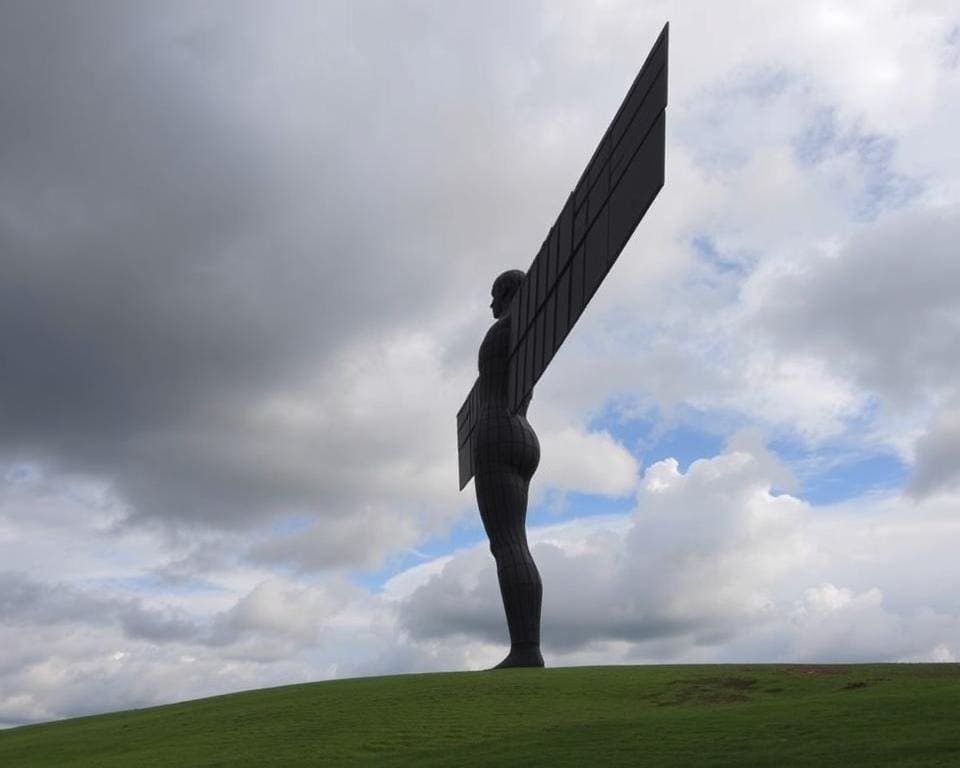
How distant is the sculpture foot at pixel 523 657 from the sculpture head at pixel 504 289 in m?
8.77

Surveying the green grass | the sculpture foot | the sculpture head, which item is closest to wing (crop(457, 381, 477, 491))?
the sculpture head

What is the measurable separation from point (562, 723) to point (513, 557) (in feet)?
30.8

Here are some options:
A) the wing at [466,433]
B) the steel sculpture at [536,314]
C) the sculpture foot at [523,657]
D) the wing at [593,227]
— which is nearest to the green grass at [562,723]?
the sculpture foot at [523,657]

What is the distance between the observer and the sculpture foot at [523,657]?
24859 mm

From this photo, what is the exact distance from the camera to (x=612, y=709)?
58.5ft

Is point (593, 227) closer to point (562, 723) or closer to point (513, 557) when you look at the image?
point (513, 557)

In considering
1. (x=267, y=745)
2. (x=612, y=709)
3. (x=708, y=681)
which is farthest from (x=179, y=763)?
(x=708, y=681)

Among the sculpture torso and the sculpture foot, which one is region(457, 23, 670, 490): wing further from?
the sculpture foot

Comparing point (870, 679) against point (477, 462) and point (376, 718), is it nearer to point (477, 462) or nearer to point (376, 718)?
point (376, 718)

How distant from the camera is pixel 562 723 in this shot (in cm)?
1622

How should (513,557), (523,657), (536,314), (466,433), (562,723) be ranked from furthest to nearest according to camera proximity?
(466,433)
(513,557)
(523,657)
(536,314)
(562,723)

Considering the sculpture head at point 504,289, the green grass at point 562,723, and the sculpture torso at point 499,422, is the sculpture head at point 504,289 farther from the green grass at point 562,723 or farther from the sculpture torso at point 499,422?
the green grass at point 562,723

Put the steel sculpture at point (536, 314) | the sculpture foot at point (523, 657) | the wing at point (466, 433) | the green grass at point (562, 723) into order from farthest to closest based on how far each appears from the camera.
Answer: the wing at point (466, 433), the sculpture foot at point (523, 657), the steel sculpture at point (536, 314), the green grass at point (562, 723)

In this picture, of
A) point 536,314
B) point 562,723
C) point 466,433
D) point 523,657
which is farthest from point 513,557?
point 562,723
